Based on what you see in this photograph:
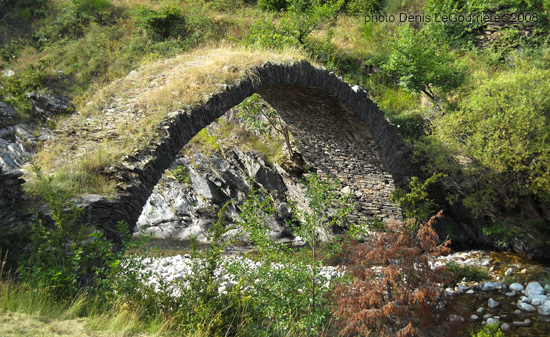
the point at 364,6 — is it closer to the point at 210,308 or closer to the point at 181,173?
the point at 181,173

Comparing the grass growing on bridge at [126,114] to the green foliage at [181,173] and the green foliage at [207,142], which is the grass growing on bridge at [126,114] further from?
the green foliage at [181,173]

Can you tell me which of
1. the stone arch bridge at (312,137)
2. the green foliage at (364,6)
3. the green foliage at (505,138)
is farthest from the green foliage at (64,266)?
the green foliage at (364,6)

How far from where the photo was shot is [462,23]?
634 inches

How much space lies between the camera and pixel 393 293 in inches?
216

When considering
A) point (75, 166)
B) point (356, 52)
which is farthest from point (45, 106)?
point (356, 52)

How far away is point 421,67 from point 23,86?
1511cm

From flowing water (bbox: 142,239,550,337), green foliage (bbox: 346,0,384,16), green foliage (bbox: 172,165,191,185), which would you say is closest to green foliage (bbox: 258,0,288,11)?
green foliage (bbox: 346,0,384,16)

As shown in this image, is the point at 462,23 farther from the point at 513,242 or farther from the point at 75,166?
the point at 75,166

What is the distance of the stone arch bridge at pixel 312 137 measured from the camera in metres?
6.22

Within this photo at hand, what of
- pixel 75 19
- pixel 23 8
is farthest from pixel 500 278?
pixel 23 8

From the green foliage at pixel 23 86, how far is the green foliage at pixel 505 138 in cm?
1508

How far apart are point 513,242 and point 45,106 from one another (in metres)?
17.1

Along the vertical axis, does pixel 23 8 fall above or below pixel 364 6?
above

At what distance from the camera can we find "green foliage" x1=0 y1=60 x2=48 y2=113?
14.9 meters
